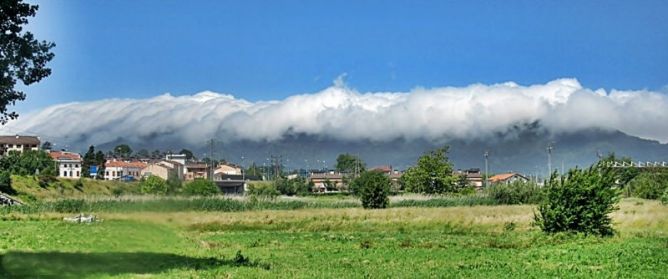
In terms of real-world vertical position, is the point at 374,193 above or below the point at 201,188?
above

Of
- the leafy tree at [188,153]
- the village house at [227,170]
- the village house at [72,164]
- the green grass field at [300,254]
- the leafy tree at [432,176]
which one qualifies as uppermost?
the leafy tree at [432,176]

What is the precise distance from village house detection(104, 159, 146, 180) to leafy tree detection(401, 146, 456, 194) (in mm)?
116098

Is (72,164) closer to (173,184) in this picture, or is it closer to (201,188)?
(201,188)

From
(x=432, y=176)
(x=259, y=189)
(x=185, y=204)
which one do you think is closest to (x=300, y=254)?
(x=185, y=204)

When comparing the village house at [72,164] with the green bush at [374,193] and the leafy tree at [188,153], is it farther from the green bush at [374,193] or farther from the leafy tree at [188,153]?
the green bush at [374,193]

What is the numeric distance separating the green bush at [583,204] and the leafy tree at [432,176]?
3555 inches

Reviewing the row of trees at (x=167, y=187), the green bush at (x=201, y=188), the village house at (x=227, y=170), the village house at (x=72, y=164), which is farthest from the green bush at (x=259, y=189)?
the row of trees at (x=167, y=187)

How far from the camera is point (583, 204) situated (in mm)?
40656

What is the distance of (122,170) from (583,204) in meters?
31.0

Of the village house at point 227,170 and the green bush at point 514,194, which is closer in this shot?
the village house at point 227,170

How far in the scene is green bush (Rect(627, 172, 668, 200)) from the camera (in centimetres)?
10712

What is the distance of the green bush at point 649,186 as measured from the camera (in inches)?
4218

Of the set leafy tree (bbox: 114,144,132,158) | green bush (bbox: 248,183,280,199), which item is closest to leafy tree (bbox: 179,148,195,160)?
leafy tree (bbox: 114,144,132,158)

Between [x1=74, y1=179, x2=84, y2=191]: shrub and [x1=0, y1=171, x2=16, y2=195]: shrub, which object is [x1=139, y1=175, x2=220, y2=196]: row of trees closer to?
[x1=74, y1=179, x2=84, y2=191]: shrub
